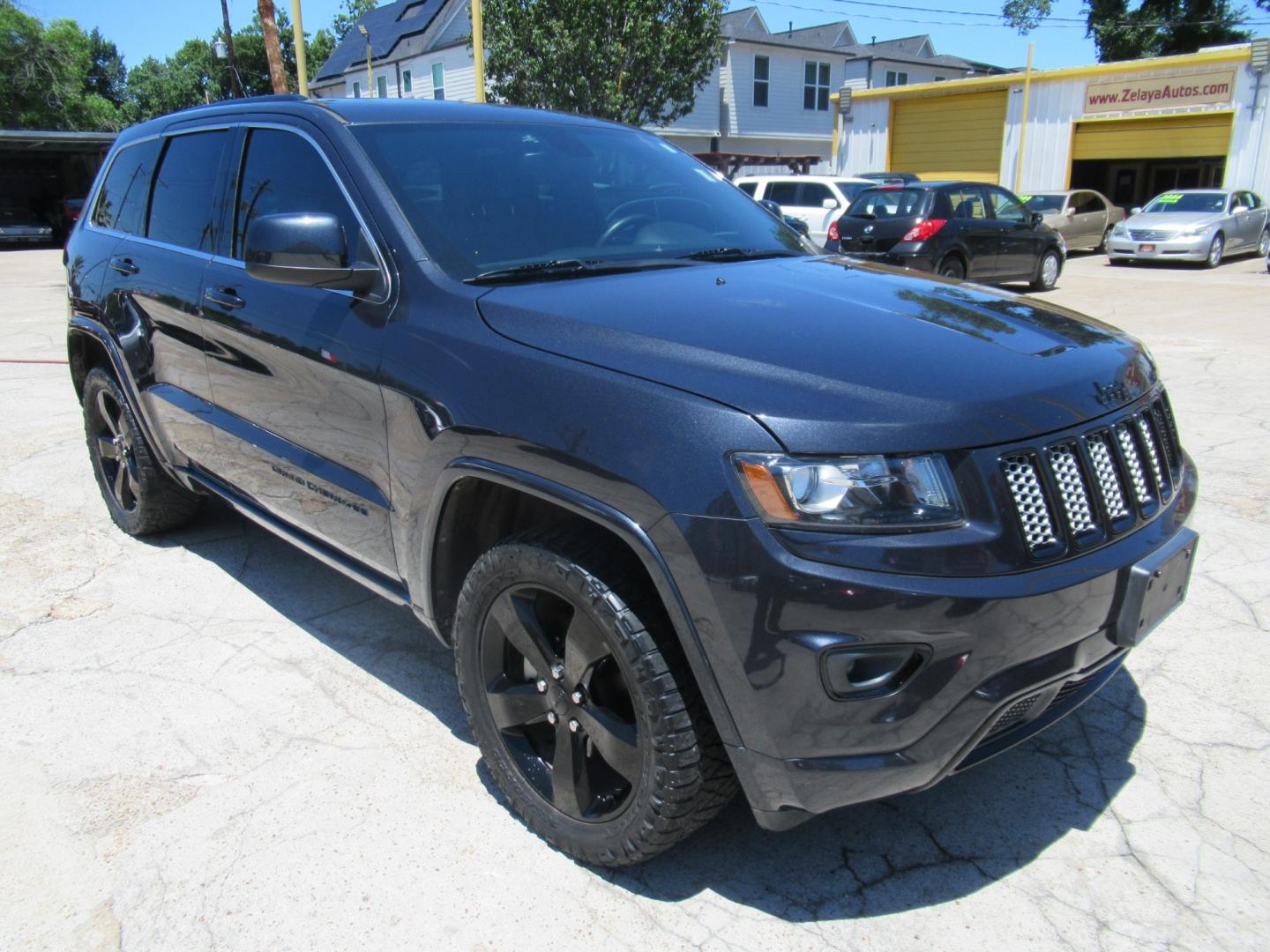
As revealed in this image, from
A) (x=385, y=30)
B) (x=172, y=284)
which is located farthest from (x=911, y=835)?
(x=385, y=30)

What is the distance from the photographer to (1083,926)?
88.7 inches

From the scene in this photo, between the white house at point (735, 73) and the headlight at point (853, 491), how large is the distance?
1318 inches

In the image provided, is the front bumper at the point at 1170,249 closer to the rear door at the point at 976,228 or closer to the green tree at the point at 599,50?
the rear door at the point at 976,228

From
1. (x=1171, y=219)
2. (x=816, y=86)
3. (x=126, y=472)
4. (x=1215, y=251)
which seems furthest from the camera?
(x=816, y=86)

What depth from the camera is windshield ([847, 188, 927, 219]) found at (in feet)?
44.3

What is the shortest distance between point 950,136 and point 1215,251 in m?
12.4

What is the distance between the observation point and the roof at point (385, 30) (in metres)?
37.3

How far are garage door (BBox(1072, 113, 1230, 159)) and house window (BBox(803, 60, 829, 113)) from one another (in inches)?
556

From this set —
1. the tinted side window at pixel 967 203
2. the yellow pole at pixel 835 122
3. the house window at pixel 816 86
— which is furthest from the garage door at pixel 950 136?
the tinted side window at pixel 967 203

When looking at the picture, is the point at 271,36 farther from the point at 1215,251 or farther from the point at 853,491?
the point at 853,491

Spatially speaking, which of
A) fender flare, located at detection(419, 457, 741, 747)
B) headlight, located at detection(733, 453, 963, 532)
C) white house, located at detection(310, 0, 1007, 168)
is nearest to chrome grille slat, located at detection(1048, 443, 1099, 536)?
headlight, located at detection(733, 453, 963, 532)

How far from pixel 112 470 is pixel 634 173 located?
3109 mm

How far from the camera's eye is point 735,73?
36.4 meters

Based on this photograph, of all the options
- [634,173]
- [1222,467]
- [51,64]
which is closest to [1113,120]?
[1222,467]
